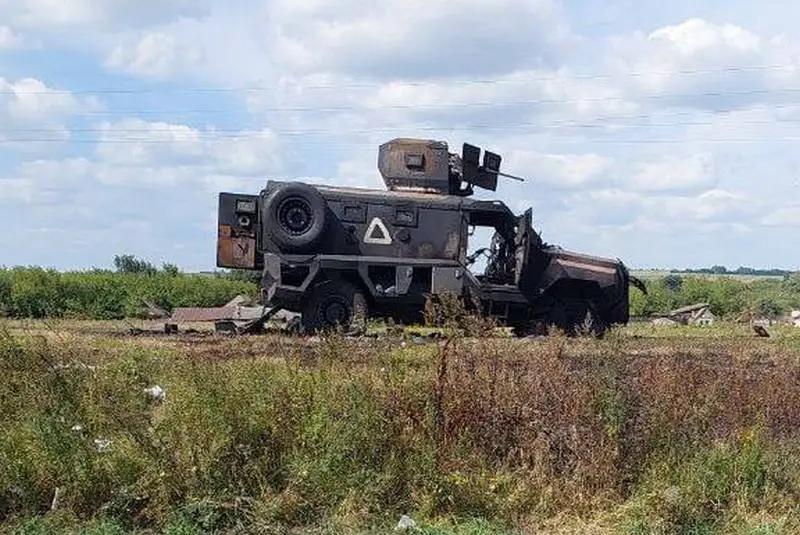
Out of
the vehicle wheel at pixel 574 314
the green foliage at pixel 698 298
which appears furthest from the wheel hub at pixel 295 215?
the green foliage at pixel 698 298

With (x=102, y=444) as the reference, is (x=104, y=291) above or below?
above

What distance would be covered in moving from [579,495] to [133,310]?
2416 cm

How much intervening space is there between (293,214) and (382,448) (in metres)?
10.6

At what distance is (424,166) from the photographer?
20.0m

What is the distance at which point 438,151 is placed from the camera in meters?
20.1

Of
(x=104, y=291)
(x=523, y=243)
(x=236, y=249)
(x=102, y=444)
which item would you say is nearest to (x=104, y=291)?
(x=104, y=291)

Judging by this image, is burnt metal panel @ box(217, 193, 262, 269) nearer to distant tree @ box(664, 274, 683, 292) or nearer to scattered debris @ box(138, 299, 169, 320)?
scattered debris @ box(138, 299, 169, 320)

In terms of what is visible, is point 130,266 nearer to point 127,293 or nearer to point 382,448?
point 127,293

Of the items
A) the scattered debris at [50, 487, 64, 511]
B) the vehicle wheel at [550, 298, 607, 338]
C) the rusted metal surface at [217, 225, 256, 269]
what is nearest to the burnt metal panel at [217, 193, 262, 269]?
the rusted metal surface at [217, 225, 256, 269]

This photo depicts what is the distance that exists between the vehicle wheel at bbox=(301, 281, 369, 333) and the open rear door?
2.65 metres

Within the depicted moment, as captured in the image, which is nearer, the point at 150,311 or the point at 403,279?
the point at 403,279

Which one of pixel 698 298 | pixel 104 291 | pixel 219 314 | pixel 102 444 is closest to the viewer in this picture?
pixel 102 444

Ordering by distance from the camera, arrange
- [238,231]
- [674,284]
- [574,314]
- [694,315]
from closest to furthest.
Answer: [238,231] < [574,314] < [694,315] < [674,284]

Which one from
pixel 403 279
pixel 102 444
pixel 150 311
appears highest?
pixel 403 279
